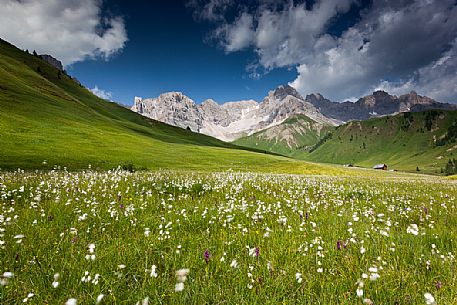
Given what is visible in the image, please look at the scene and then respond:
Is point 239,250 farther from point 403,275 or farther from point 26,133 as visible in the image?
point 26,133

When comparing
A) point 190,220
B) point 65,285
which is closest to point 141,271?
point 65,285

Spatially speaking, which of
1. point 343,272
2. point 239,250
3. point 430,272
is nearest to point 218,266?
point 239,250

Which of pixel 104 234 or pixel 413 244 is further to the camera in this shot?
pixel 104 234

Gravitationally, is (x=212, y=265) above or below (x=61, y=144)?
above

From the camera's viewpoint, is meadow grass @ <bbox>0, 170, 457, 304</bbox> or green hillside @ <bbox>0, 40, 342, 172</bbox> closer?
meadow grass @ <bbox>0, 170, 457, 304</bbox>

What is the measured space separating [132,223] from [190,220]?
4.74 feet

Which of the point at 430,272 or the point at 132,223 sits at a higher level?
the point at 430,272

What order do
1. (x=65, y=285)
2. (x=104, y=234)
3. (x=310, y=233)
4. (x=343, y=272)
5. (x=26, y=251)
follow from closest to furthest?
1. (x=65, y=285)
2. (x=343, y=272)
3. (x=26, y=251)
4. (x=104, y=234)
5. (x=310, y=233)

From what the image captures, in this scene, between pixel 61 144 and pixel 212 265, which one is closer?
pixel 212 265

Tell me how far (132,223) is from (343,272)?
4.61 metres

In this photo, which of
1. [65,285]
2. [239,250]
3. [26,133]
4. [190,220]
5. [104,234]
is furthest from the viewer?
[26,133]

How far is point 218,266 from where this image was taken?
4008 millimetres

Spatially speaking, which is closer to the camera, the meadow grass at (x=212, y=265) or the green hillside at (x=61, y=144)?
the meadow grass at (x=212, y=265)

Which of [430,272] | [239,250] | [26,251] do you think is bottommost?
[26,251]
